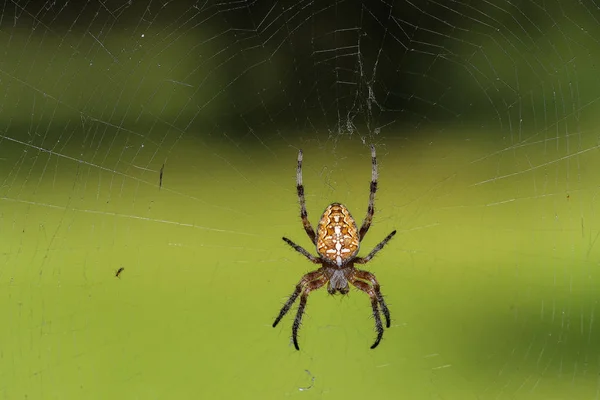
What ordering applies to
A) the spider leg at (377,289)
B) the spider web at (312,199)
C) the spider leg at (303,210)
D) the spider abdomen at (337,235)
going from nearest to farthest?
the spider abdomen at (337,235) < the spider leg at (303,210) < the spider leg at (377,289) < the spider web at (312,199)

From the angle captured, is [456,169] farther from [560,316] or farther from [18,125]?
[18,125]

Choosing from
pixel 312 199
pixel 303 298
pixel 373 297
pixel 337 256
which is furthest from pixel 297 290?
pixel 312 199

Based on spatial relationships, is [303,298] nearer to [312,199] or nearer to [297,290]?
[297,290]

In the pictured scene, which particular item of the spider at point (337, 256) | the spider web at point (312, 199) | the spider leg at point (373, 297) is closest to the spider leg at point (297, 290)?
the spider at point (337, 256)

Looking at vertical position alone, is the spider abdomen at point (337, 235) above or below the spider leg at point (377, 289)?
above

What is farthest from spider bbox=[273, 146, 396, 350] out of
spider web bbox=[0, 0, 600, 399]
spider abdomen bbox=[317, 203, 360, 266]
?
spider web bbox=[0, 0, 600, 399]

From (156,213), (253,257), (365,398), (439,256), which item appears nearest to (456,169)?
(439,256)

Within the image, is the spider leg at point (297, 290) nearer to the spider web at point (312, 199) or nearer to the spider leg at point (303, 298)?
the spider leg at point (303, 298)
